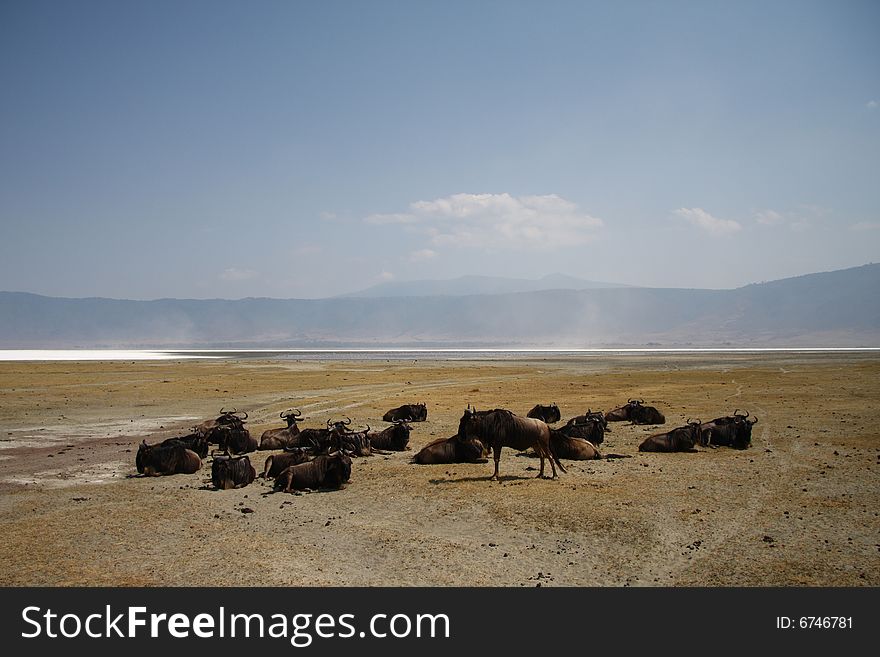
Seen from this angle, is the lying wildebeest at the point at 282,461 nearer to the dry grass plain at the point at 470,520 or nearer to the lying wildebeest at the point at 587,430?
the dry grass plain at the point at 470,520

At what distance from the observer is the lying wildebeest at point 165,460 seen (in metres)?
15.6

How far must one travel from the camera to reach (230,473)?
14.3 meters

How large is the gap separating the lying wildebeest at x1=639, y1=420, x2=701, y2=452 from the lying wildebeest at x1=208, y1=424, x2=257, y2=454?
12131mm

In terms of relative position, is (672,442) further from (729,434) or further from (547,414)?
(547,414)

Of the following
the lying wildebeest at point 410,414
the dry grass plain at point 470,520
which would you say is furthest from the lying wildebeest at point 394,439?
the lying wildebeest at point 410,414

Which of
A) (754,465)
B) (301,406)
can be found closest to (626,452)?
(754,465)

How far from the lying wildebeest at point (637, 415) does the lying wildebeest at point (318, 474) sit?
13011 millimetres

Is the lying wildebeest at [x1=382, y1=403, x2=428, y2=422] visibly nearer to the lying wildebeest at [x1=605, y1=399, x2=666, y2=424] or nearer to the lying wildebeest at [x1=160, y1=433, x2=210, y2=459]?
the lying wildebeest at [x1=605, y1=399, x2=666, y2=424]

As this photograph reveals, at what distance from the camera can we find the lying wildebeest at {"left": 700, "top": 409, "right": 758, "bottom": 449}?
18109mm

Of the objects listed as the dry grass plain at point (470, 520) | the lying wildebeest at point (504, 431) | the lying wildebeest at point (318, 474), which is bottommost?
the dry grass plain at point (470, 520)

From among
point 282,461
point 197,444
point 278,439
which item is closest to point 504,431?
point 282,461

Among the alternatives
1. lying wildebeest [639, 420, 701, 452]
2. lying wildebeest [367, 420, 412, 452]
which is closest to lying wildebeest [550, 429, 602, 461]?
lying wildebeest [639, 420, 701, 452]
